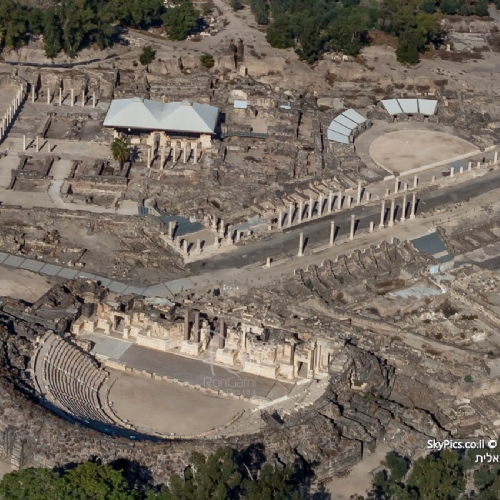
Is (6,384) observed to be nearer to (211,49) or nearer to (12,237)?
(12,237)

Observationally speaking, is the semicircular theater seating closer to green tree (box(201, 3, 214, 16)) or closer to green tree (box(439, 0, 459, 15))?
green tree (box(201, 3, 214, 16))

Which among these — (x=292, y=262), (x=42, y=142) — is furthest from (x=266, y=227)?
(x=42, y=142)

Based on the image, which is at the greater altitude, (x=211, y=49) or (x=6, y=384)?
(x=6, y=384)

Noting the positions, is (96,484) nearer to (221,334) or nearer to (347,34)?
(221,334)

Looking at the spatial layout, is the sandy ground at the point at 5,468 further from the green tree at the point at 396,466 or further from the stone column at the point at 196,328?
the green tree at the point at 396,466

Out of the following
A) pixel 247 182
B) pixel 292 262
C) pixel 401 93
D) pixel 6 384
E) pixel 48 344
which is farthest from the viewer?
pixel 401 93

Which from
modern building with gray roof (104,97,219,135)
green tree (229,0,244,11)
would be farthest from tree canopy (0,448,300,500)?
green tree (229,0,244,11)
